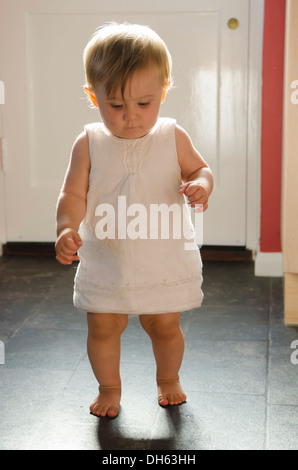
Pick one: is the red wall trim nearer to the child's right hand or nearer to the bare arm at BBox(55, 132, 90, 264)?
the bare arm at BBox(55, 132, 90, 264)

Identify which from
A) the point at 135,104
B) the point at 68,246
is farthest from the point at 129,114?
the point at 68,246

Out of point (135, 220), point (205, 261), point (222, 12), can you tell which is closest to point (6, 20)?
point (222, 12)

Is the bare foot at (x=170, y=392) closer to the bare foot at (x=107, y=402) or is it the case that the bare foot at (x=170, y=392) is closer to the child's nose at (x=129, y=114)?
the bare foot at (x=107, y=402)

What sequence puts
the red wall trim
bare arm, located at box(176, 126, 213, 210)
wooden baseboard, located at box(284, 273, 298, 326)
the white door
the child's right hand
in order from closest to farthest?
the child's right hand, bare arm, located at box(176, 126, 213, 210), wooden baseboard, located at box(284, 273, 298, 326), the red wall trim, the white door

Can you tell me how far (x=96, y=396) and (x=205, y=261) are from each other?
1.18 meters

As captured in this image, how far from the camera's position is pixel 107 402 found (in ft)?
4.74

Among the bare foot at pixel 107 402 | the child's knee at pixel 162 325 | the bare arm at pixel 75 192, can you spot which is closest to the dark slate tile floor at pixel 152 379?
the bare foot at pixel 107 402

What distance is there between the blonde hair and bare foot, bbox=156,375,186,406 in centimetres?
61

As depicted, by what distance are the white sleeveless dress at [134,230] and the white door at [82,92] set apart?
1192 mm

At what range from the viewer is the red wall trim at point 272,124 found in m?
2.36

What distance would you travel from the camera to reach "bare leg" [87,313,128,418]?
1426 mm

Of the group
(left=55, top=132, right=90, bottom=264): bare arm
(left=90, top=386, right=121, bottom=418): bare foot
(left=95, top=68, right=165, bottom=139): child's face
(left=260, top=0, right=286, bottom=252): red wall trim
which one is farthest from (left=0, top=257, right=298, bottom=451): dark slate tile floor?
(left=95, top=68, right=165, bottom=139): child's face

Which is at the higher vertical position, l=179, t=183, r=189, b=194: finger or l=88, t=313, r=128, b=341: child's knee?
l=179, t=183, r=189, b=194: finger

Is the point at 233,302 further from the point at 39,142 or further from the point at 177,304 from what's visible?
the point at 39,142
